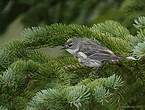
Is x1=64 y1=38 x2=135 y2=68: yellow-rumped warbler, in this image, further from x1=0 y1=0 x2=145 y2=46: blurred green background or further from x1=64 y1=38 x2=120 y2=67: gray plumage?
x1=0 y1=0 x2=145 y2=46: blurred green background

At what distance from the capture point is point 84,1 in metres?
4.09

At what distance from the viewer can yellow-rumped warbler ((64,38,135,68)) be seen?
92.0 inches

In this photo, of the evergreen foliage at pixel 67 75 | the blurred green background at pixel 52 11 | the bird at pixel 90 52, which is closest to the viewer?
the evergreen foliage at pixel 67 75

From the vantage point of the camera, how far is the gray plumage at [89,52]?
2.35m

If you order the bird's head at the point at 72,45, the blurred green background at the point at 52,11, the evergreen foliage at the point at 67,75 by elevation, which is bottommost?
the evergreen foliage at the point at 67,75

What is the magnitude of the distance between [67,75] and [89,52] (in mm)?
588

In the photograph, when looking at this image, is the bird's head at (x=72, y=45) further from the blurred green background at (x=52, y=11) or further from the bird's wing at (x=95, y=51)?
the blurred green background at (x=52, y=11)

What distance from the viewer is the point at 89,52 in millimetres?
2635

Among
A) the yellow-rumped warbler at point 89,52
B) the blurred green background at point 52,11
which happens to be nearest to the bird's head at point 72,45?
the yellow-rumped warbler at point 89,52

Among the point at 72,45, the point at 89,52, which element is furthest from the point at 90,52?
the point at 72,45

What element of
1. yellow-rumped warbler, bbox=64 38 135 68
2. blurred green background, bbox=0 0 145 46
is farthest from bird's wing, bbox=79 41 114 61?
blurred green background, bbox=0 0 145 46

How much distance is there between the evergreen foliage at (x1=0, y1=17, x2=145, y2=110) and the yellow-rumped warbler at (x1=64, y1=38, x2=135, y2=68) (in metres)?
0.03

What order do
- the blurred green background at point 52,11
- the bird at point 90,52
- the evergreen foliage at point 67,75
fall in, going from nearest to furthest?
the evergreen foliage at point 67,75 < the bird at point 90,52 < the blurred green background at point 52,11

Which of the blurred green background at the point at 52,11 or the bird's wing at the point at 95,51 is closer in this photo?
the bird's wing at the point at 95,51
